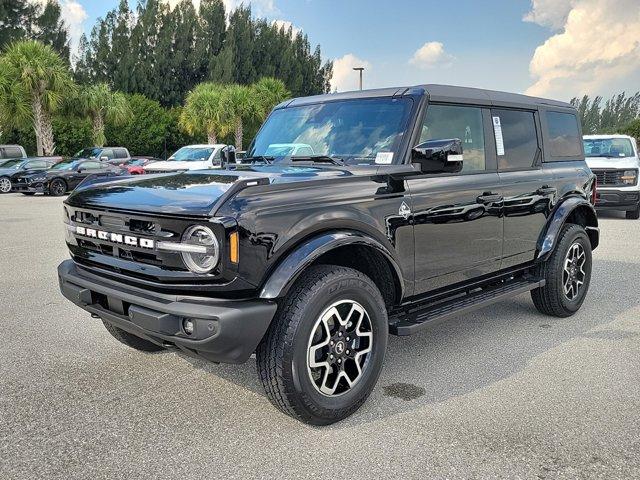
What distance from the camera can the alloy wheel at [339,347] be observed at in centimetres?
316

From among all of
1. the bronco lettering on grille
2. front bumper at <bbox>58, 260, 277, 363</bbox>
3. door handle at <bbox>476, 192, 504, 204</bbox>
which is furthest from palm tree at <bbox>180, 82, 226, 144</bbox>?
front bumper at <bbox>58, 260, 277, 363</bbox>

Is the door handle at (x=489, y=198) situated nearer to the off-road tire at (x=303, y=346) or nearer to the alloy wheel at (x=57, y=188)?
the off-road tire at (x=303, y=346)

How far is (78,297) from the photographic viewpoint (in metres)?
3.39

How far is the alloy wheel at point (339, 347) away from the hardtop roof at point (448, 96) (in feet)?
5.29

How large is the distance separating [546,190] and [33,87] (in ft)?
91.8

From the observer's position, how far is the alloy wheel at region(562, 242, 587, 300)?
17.2ft

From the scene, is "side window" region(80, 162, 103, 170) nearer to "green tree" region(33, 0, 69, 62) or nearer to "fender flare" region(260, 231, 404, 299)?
"fender flare" region(260, 231, 404, 299)

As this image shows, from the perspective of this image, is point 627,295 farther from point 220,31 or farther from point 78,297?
point 220,31

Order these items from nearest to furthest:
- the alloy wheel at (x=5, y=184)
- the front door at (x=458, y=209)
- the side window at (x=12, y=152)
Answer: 1. the front door at (x=458, y=209)
2. the alloy wheel at (x=5, y=184)
3. the side window at (x=12, y=152)

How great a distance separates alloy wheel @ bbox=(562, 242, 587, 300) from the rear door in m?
0.59

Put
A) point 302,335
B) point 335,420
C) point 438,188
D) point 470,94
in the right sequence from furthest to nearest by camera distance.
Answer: point 470,94 → point 438,188 → point 335,420 → point 302,335

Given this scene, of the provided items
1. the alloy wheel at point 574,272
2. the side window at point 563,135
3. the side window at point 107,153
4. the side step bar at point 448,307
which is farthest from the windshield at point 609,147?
the side window at point 107,153

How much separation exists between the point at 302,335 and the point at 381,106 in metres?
1.81

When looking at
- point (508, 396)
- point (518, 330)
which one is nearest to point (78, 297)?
point (508, 396)
